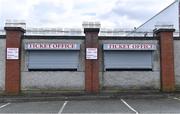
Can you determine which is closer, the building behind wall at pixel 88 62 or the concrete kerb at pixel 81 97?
the concrete kerb at pixel 81 97

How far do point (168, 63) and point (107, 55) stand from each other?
4343 millimetres

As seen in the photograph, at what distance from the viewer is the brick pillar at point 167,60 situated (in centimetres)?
2573

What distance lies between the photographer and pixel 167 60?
25.8 m

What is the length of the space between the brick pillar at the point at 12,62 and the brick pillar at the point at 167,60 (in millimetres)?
9987

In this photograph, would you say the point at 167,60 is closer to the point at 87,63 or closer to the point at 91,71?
the point at 91,71

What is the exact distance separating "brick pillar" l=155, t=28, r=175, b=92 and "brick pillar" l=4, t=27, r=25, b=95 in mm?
9987

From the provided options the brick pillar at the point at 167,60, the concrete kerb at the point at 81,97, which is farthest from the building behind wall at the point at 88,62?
the concrete kerb at the point at 81,97

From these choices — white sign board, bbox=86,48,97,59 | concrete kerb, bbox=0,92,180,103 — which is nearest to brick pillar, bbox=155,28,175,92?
concrete kerb, bbox=0,92,180,103

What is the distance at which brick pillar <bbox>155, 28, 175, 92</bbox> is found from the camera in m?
25.7

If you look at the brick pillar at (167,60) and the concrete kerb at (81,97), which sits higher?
the brick pillar at (167,60)

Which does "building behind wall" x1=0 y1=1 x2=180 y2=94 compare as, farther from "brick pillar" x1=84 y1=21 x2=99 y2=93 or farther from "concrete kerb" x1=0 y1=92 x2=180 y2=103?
"concrete kerb" x1=0 y1=92 x2=180 y2=103

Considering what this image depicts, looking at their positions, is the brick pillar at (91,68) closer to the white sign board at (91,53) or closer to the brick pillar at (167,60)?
the white sign board at (91,53)

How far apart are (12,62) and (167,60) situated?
10.8 meters

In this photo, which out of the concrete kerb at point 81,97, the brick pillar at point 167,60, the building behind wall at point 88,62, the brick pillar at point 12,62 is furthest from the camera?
the brick pillar at point 167,60
